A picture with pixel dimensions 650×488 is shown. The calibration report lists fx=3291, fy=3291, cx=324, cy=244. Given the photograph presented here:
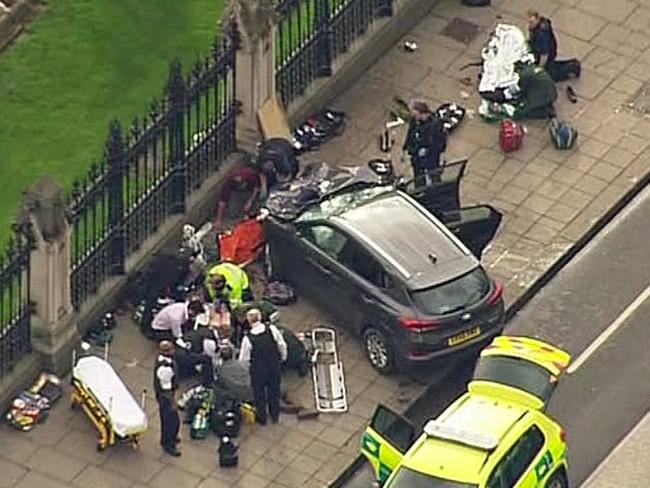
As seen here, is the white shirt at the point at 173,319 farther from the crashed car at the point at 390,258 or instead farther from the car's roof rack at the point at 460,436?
the car's roof rack at the point at 460,436

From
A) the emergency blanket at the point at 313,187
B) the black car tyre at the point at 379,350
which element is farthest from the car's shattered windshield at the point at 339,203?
the black car tyre at the point at 379,350

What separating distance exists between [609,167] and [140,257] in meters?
7.62

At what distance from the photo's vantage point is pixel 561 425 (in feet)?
144

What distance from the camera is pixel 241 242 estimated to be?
4656 cm

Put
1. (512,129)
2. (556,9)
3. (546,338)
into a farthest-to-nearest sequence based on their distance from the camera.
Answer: (556,9), (512,129), (546,338)

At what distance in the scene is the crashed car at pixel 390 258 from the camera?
43906 millimetres

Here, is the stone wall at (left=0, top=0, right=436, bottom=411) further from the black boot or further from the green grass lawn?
the black boot

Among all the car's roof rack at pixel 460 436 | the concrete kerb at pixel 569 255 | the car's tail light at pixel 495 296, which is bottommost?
the concrete kerb at pixel 569 255

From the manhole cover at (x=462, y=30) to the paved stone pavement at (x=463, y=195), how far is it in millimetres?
127

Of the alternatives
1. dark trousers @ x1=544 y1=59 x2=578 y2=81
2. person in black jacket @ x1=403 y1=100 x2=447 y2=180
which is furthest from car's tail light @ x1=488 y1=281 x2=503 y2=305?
dark trousers @ x1=544 y1=59 x2=578 y2=81

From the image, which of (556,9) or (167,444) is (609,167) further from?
(167,444)

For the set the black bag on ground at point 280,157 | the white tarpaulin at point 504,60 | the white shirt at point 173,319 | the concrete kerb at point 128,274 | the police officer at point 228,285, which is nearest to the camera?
the concrete kerb at point 128,274

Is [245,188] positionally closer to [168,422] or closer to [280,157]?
[280,157]

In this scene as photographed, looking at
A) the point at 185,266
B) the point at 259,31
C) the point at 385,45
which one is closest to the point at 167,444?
the point at 185,266
